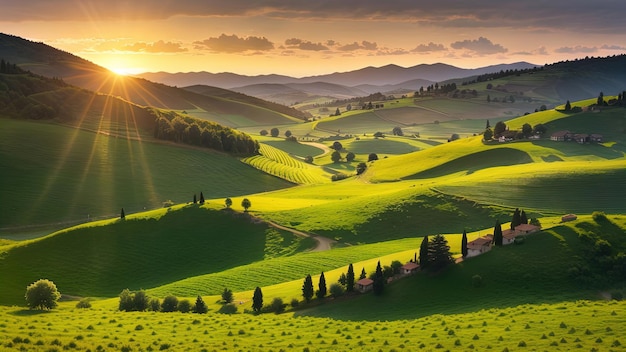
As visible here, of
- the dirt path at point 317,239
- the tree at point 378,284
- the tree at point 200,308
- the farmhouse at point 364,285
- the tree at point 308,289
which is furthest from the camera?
the dirt path at point 317,239

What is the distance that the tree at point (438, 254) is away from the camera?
61.1 m

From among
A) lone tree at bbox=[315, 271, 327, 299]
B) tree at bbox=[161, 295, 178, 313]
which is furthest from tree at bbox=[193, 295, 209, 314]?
lone tree at bbox=[315, 271, 327, 299]

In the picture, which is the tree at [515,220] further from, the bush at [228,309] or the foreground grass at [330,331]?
the bush at [228,309]

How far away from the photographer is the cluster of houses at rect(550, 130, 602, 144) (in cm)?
17438

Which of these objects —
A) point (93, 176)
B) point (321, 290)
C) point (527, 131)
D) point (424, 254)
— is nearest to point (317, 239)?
point (321, 290)

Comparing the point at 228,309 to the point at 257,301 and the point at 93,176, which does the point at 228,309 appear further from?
the point at 93,176

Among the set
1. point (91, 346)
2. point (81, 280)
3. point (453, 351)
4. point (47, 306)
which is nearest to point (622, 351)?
point (453, 351)

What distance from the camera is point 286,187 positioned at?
7239 inches

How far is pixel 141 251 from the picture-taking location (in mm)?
96500

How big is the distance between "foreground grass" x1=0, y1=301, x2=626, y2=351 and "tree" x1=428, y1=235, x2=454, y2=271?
508 inches

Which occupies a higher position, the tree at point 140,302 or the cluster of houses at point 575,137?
the cluster of houses at point 575,137

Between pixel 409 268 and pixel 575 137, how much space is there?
144686 mm

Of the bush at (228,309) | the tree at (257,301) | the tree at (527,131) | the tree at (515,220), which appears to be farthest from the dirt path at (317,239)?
the tree at (527,131)

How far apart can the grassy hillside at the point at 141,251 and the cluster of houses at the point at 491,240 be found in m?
40.2
